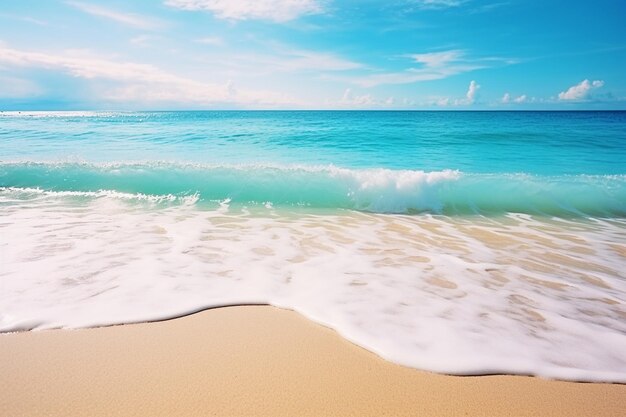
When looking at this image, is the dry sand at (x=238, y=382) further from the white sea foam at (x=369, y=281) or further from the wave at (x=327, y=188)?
the wave at (x=327, y=188)

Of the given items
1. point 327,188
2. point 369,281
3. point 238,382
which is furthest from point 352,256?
point 327,188

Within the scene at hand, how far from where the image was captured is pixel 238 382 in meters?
1.98

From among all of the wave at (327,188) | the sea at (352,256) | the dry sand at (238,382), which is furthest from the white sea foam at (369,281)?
the wave at (327,188)

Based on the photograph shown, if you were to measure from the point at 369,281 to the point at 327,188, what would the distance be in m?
5.53

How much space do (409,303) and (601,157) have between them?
18.8m

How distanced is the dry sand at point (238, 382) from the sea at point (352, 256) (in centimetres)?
15

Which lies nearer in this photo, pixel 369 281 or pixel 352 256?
pixel 369 281

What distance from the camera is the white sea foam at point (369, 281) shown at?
2465 millimetres

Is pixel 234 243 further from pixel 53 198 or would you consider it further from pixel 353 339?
pixel 53 198

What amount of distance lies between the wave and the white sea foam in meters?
1.99

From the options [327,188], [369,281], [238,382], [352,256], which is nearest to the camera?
[238,382]

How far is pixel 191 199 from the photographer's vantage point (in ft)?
26.6

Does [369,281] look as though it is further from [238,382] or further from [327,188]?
[327,188]

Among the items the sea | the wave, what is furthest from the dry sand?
the wave
